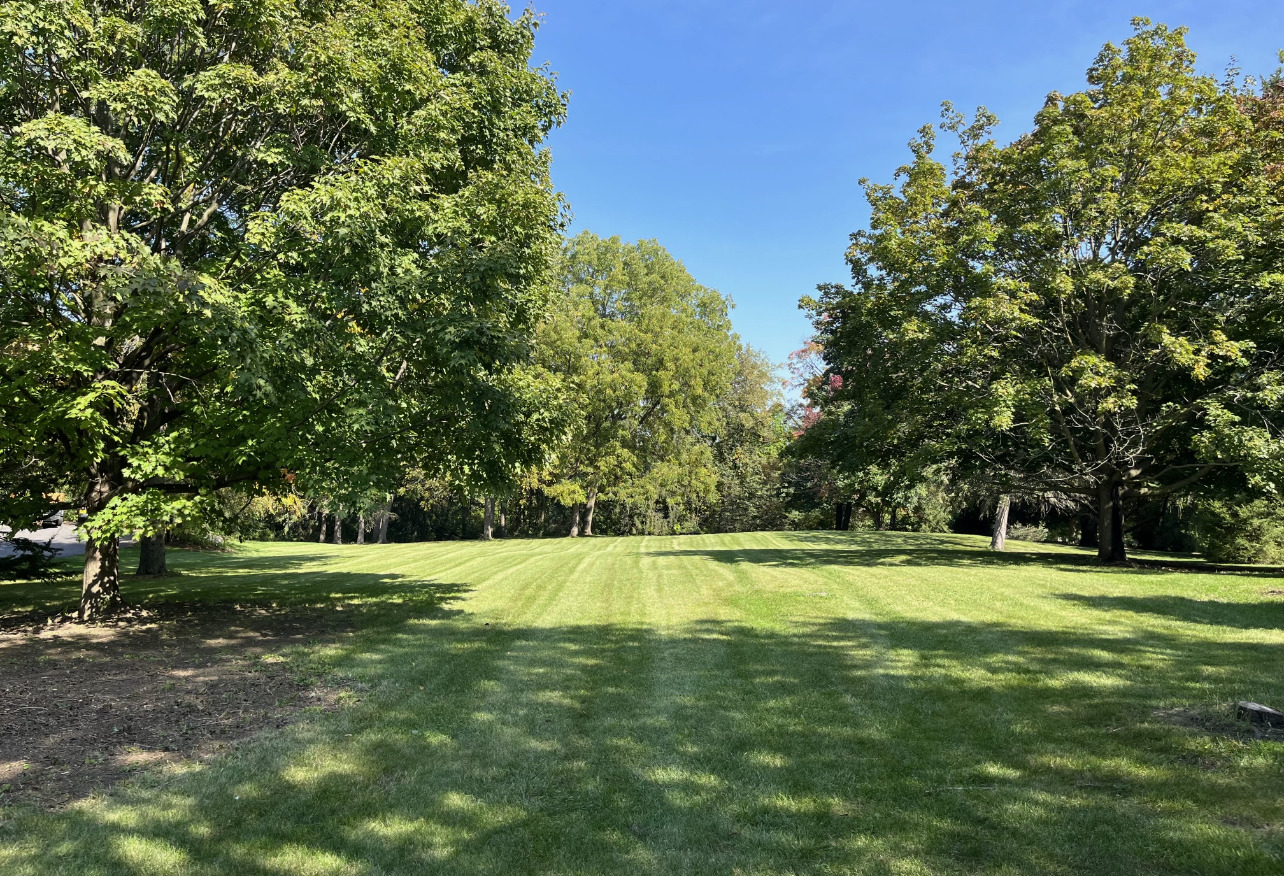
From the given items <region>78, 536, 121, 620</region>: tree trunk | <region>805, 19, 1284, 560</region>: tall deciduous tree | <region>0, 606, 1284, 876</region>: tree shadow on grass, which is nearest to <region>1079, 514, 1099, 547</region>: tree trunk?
<region>805, 19, 1284, 560</region>: tall deciduous tree

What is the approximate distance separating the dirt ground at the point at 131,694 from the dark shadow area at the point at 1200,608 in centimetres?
1065

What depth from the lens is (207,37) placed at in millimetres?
8906

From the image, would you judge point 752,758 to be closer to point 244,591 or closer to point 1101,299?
point 244,591

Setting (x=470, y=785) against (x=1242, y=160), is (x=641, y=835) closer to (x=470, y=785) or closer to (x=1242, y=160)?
(x=470, y=785)

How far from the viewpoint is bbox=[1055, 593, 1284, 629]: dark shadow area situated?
9.23 m

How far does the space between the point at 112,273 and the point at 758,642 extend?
8235 millimetres

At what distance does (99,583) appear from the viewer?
10.4 meters

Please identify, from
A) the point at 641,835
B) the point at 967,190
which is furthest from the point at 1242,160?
the point at 641,835

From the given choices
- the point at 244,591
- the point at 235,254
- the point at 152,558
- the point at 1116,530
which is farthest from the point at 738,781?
the point at 152,558

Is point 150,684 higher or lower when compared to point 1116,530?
lower

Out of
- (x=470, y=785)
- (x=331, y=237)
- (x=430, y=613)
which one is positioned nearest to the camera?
(x=470, y=785)

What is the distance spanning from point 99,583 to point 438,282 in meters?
7.03

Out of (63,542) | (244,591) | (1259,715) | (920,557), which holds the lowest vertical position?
(63,542)

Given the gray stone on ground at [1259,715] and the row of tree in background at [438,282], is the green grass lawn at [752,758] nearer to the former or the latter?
the gray stone on ground at [1259,715]
